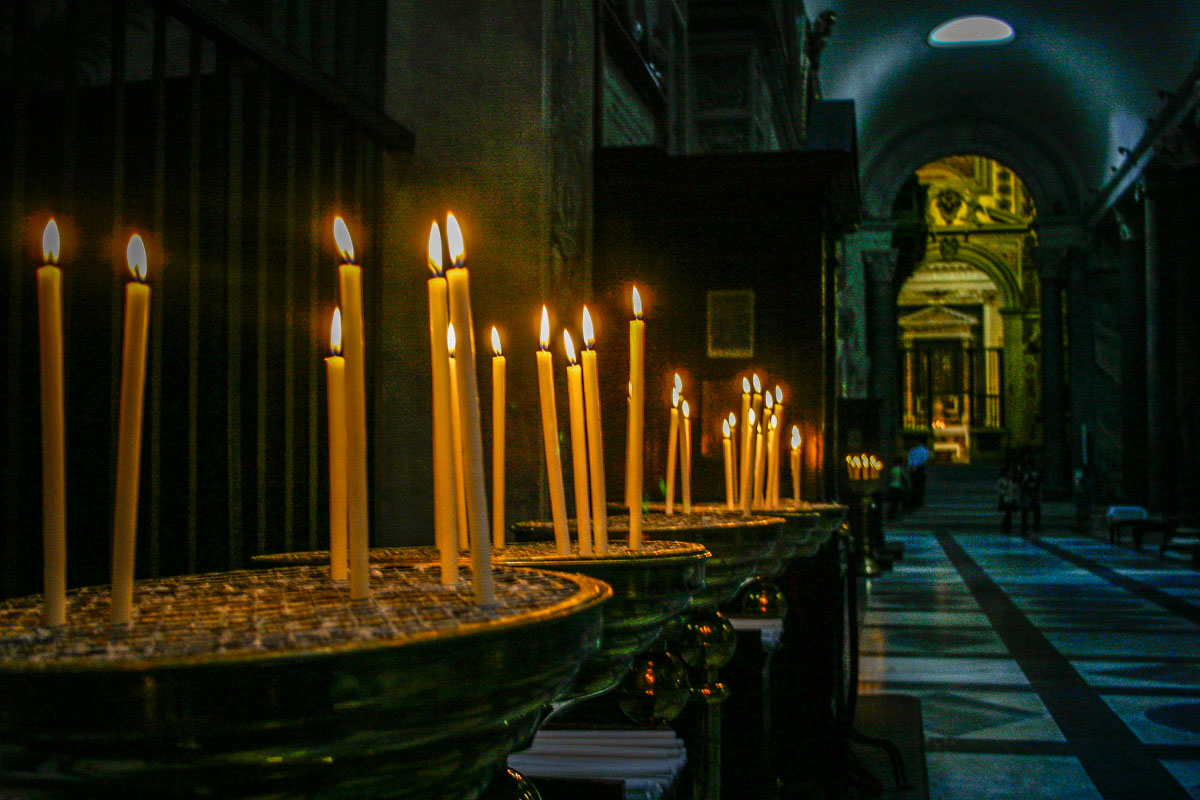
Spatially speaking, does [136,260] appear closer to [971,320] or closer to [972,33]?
[972,33]

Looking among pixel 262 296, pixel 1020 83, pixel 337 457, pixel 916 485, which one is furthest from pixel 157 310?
pixel 1020 83

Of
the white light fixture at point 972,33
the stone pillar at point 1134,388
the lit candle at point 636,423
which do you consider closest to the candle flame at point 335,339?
the lit candle at point 636,423

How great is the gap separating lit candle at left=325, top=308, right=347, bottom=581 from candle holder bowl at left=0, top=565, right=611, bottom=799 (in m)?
0.23

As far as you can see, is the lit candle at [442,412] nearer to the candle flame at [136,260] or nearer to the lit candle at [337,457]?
the lit candle at [337,457]

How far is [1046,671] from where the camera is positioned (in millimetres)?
5652

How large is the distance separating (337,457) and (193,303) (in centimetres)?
166

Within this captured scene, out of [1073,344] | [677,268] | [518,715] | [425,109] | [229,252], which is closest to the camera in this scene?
[518,715]

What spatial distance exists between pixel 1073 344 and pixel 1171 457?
696cm

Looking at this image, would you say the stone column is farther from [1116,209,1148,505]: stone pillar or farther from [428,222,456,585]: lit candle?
[428,222,456,585]: lit candle

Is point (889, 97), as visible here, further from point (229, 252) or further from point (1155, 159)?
point (229, 252)

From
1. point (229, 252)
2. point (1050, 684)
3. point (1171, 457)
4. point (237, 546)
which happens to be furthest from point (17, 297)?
point (1171, 457)

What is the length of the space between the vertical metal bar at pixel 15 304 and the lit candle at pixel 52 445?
4.58ft

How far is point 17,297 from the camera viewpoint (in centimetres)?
202

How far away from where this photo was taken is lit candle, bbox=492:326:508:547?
1.37 meters
